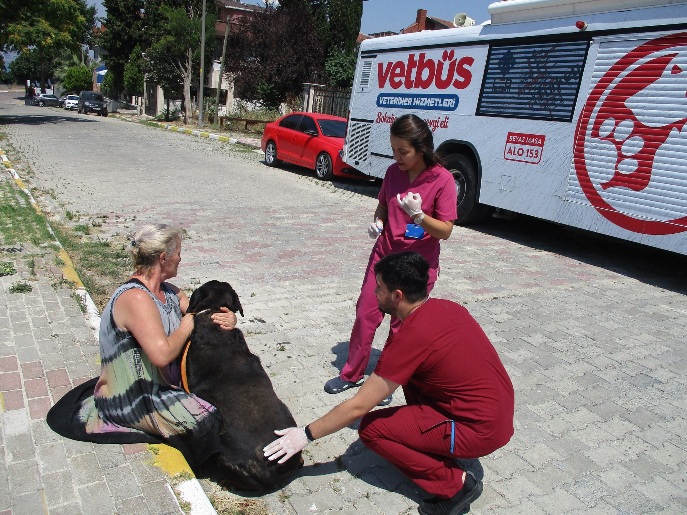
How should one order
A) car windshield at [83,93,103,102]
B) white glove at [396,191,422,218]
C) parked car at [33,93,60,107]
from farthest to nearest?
parked car at [33,93,60,107], car windshield at [83,93,103,102], white glove at [396,191,422,218]

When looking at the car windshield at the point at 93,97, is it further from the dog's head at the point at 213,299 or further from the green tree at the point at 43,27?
the dog's head at the point at 213,299

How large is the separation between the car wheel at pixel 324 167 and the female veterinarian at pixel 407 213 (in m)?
9.63

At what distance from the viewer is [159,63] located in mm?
34156

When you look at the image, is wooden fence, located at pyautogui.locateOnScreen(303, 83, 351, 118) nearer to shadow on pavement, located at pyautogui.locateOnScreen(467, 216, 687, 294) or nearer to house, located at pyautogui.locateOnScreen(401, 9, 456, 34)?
shadow on pavement, located at pyautogui.locateOnScreen(467, 216, 687, 294)

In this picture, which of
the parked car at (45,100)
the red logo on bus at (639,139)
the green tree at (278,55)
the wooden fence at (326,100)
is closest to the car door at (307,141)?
the wooden fence at (326,100)

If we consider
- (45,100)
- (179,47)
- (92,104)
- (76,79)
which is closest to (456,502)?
(179,47)

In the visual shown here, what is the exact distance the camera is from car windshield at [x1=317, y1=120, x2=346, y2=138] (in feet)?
46.7

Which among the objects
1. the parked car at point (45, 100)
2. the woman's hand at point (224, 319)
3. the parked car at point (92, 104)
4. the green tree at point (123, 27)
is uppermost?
the green tree at point (123, 27)

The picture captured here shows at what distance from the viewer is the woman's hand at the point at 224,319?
9.93ft

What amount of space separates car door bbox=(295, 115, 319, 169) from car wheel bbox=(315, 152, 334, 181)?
0.76 ft

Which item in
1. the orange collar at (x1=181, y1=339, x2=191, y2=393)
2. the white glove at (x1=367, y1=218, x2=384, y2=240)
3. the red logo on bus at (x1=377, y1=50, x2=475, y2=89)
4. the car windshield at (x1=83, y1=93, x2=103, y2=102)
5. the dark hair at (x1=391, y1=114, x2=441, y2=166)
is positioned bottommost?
the car windshield at (x1=83, y1=93, x2=103, y2=102)

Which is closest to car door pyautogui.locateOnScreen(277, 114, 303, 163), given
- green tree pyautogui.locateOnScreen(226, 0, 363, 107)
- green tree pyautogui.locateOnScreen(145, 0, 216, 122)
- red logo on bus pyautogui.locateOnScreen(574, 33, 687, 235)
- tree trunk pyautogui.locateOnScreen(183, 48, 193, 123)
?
red logo on bus pyautogui.locateOnScreen(574, 33, 687, 235)

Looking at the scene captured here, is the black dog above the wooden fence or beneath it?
beneath

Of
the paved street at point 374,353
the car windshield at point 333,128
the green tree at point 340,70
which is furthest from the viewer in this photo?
the green tree at point 340,70
